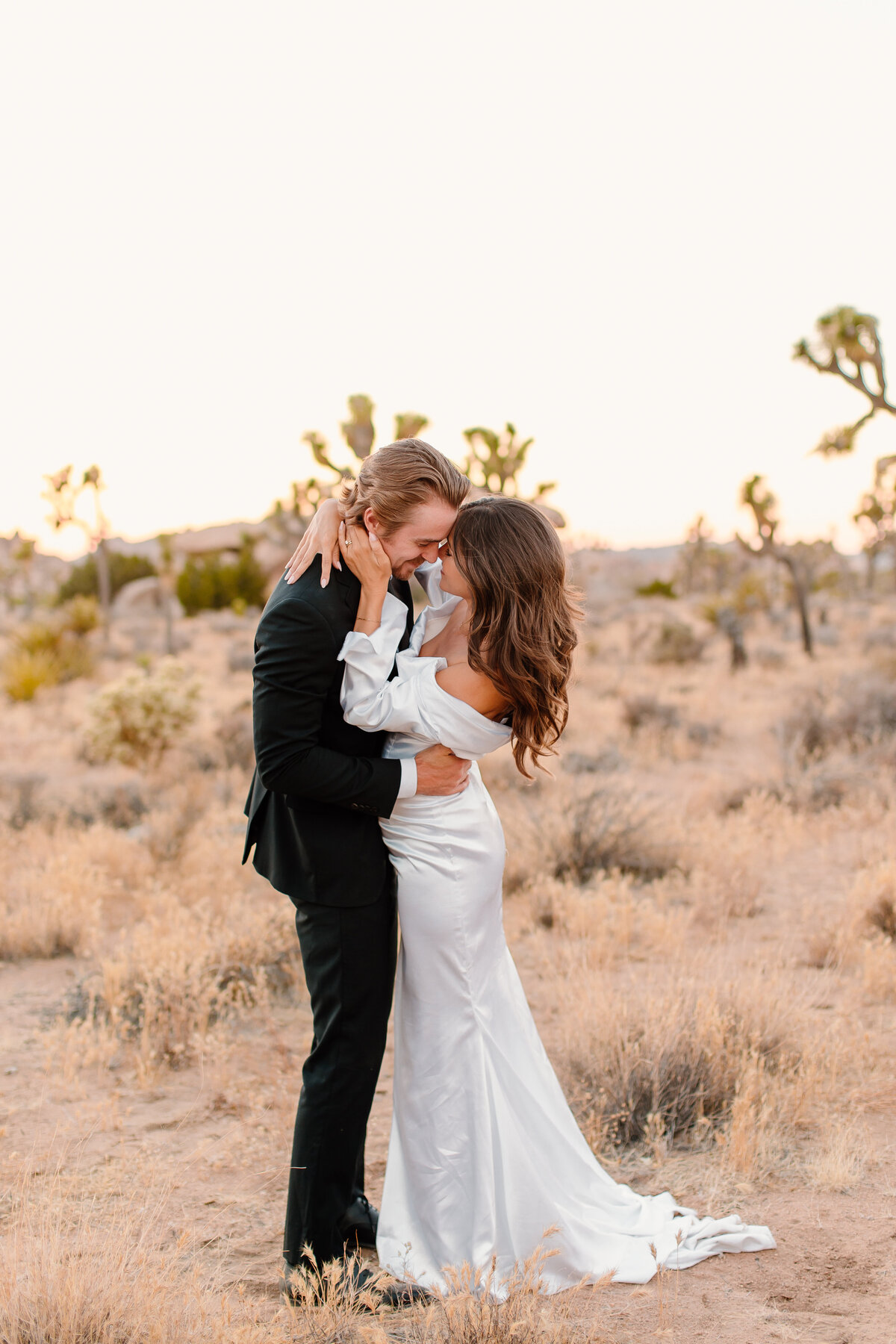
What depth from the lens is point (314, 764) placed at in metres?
2.43

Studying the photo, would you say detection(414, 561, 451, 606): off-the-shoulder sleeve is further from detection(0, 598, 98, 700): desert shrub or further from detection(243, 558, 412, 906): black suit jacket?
detection(0, 598, 98, 700): desert shrub

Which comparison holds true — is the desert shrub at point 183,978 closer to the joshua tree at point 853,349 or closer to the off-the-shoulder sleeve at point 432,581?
the off-the-shoulder sleeve at point 432,581

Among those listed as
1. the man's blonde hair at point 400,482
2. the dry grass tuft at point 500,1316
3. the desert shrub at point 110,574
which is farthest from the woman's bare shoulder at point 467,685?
the desert shrub at point 110,574

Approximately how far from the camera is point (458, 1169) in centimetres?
272

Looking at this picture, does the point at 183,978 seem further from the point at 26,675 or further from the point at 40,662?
the point at 40,662

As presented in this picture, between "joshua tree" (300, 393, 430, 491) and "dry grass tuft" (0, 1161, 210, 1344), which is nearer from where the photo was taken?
"dry grass tuft" (0, 1161, 210, 1344)

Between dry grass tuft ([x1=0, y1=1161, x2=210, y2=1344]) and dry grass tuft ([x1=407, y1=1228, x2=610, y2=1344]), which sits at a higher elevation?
dry grass tuft ([x1=0, y1=1161, x2=210, y2=1344])

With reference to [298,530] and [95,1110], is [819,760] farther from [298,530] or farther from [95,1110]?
[298,530]

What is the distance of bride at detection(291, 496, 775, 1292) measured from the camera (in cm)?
254

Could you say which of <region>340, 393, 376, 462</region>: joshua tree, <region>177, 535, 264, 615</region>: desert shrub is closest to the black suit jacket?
<region>340, 393, 376, 462</region>: joshua tree

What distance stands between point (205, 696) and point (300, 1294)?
1273cm

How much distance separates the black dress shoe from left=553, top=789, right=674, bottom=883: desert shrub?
3501 millimetres

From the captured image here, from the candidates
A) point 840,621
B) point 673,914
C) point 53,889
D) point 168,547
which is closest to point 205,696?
point 53,889

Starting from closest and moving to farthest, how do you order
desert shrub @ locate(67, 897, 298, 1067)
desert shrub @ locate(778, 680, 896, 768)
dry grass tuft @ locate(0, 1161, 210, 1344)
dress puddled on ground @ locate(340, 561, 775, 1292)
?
dry grass tuft @ locate(0, 1161, 210, 1344), dress puddled on ground @ locate(340, 561, 775, 1292), desert shrub @ locate(67, 897, 298, 1067), desert shrub @ locate(778, 680, 896, 768)
